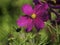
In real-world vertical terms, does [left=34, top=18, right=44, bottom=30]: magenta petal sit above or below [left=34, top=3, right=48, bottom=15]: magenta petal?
below

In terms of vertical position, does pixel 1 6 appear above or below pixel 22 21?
below

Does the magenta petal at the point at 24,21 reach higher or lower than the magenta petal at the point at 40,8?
lower

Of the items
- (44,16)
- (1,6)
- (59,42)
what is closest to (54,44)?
(59,42)

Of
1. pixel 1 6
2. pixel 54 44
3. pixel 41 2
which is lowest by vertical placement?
pixel 1 6

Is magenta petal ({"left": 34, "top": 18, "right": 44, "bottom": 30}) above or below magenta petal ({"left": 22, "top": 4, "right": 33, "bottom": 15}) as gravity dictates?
below

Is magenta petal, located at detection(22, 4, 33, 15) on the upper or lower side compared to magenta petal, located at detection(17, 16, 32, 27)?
upper

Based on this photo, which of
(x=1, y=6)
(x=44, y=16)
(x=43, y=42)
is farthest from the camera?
(x=1, y=6)

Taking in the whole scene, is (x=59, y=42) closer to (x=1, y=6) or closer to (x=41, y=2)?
(x=41, y=2)

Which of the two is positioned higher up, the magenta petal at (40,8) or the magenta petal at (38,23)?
the magenta petal at (40,8)
